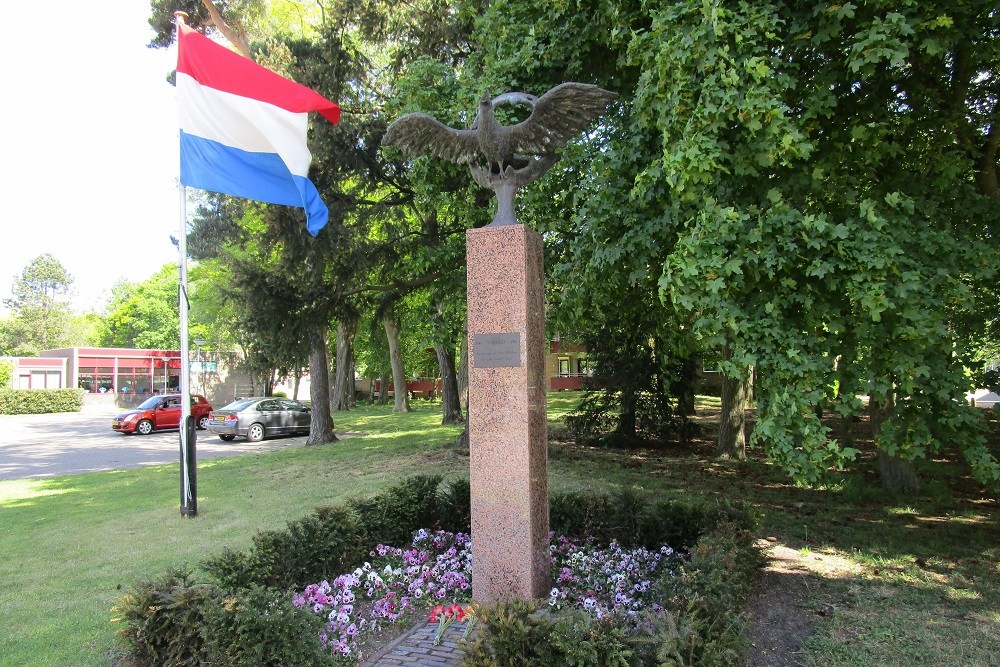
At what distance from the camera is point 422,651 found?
14.7ft

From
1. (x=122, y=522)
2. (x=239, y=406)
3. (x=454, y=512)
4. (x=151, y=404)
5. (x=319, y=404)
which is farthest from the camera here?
(x=151, y=404)

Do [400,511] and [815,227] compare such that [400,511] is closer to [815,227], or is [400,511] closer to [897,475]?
[815,227]

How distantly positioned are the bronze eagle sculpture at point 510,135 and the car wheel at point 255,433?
17.8m

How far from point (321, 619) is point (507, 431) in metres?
1.91

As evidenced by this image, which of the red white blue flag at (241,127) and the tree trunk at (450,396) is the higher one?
the red white blue flag at (241,127)

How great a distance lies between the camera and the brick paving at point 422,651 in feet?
14.1

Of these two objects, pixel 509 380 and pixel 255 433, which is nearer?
pixel 509 380

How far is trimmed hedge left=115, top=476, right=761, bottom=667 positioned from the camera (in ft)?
11.7

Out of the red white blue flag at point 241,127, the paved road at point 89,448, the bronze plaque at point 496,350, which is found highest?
the red white blue flag at point 241,127

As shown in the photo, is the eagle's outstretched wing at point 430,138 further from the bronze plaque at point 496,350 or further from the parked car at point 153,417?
the parked car at point 153,417

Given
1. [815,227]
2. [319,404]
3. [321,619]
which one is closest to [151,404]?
[319,404]

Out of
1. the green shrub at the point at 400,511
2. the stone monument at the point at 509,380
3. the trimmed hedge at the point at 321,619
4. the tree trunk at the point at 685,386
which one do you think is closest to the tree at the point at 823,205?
the stone monument at the point at 509,380

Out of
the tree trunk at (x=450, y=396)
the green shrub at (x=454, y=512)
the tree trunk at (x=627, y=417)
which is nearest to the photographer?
A: the green shrub at (x=454, y=512)

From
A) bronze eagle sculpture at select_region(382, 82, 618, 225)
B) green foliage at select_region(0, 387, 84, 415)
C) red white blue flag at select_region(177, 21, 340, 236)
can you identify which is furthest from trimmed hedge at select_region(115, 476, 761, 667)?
green foliage at select_region(0, 387, 84, 415)
